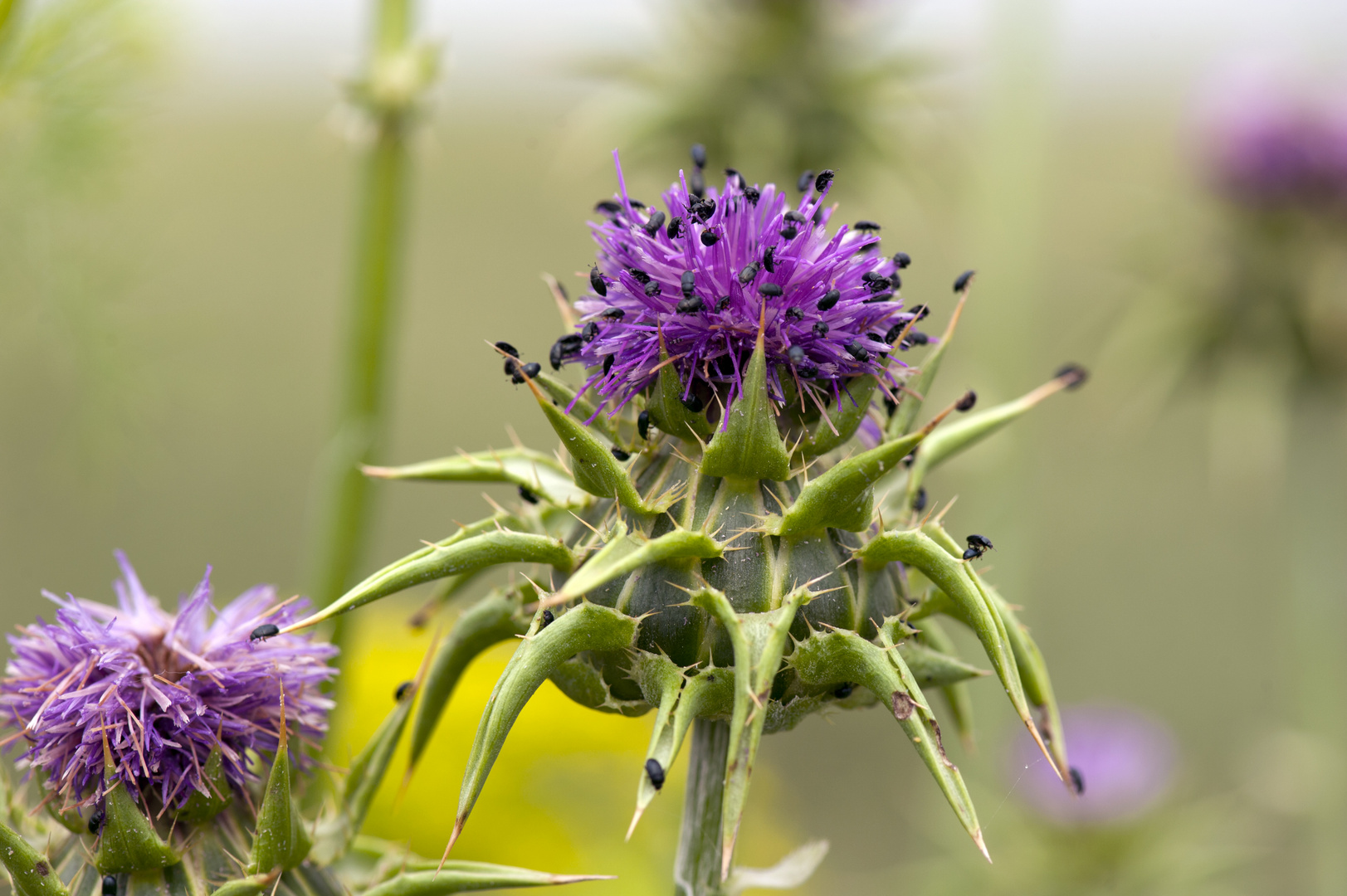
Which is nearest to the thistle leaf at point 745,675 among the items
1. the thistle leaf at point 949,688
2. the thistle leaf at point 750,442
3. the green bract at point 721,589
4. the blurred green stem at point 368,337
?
the green bract at point 721,589

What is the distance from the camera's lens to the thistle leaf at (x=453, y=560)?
6.17 feet

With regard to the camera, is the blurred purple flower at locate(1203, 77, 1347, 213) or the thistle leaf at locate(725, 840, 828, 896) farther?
the blurred purple flower at locate(1203, 77, 1347, 213)

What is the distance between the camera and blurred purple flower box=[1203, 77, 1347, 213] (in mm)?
6473

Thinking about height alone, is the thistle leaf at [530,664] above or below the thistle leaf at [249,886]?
above

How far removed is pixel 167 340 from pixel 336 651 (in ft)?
9.26

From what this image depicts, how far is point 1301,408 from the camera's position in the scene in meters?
6.36

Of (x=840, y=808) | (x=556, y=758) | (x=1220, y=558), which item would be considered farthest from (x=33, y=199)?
(x=1220, y=558)

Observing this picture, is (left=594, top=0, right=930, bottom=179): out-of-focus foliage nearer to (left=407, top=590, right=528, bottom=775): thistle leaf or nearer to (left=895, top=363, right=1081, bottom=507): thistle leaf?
(left=895, top=363, right=1081, bottom=507): thistle leaf

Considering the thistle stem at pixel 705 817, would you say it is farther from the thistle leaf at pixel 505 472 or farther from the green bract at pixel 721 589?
the thistle leaf at pixel 505 472

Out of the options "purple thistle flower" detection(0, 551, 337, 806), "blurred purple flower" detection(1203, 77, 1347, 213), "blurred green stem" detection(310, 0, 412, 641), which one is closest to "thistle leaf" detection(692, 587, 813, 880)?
"purple thistle flower" detection(0, 551, 337, 806)

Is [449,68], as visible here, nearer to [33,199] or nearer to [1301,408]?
[33,199]

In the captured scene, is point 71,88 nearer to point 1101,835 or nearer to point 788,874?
point 788,874

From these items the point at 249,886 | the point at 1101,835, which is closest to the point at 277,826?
the point at 249,886

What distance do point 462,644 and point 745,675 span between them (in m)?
0.67
